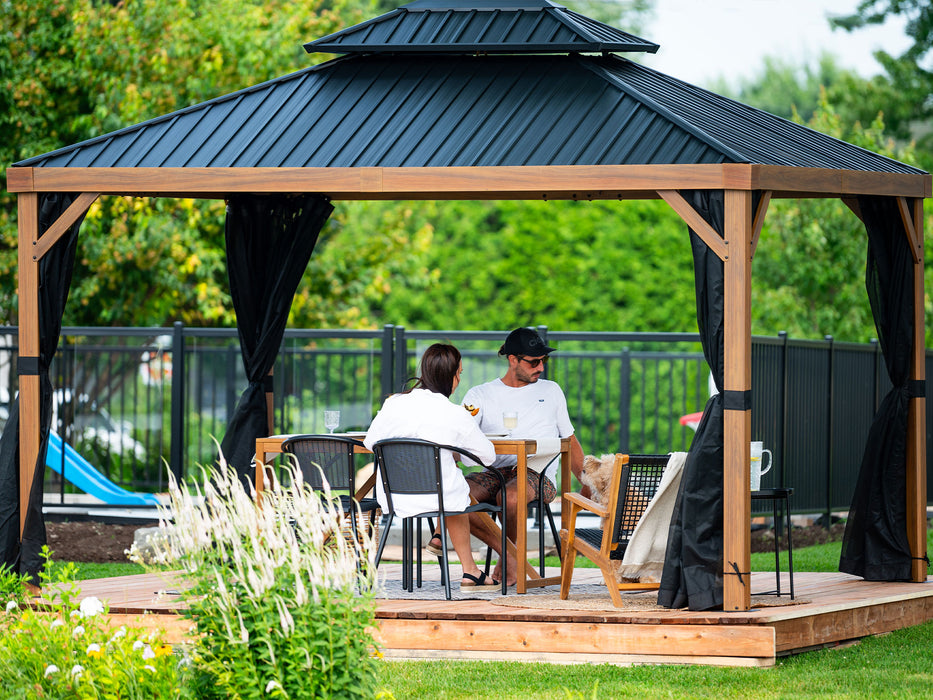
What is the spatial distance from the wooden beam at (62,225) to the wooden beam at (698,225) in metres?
2.99

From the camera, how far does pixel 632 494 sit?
617cm

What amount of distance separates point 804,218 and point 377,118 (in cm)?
948

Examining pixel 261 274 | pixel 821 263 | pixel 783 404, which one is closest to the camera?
pixel 261 274

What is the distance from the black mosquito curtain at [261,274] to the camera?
7922 millimetres

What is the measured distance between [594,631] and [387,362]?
491 centimetres

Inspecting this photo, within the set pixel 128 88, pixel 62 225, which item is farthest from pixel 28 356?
pixel 128 88

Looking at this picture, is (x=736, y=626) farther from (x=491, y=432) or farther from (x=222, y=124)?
(x=222, y=124)

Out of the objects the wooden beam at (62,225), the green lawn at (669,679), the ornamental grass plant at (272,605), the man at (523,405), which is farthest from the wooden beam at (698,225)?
the wooden beam at (62,225)

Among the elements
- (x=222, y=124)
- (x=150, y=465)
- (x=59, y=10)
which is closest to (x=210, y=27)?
(x=59, y=10)

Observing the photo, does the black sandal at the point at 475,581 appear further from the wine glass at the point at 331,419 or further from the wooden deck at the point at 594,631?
the wine glass at the point at 331,419

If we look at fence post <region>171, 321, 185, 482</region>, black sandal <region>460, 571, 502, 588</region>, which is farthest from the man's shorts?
fence post <region>171, 321, 185, 482</region>

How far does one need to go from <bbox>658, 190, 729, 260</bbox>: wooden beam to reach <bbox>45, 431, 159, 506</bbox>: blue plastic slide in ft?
20.2

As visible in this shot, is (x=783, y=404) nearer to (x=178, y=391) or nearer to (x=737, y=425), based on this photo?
(x=737, y=425)

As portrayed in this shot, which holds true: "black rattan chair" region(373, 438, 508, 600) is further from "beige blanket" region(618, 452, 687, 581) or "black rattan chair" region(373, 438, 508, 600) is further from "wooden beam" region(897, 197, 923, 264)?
"wooden beam" region(897, 197, 923, 264)
